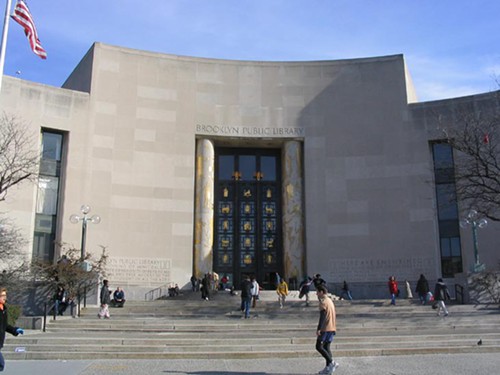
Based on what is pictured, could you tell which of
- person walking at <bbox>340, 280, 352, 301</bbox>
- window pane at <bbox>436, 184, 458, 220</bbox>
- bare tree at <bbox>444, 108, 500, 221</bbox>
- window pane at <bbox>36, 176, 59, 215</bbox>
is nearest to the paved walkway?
bare tree at <bbox>444, 108, 500, 221</bbox>

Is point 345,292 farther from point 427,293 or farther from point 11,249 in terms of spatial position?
point 11,249

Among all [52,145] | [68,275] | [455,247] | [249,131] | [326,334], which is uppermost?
[249,131]

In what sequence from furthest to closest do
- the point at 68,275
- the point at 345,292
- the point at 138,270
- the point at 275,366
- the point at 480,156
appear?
the point at 138,270 → the point at 345,292 → the point at 480,156 → the point at 68,275 → the point at 275,366

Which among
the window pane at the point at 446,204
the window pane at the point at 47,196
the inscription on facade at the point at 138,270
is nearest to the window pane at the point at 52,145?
the window pane at the point at 47,196

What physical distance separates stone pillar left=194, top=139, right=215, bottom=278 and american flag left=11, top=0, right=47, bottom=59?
15601 millimetres

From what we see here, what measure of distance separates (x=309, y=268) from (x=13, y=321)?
19.2 meters

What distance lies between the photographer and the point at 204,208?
110ft

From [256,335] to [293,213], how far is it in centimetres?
1792

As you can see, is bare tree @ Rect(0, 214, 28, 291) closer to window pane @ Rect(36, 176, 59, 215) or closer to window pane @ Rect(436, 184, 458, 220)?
window pane @ Rect(36, 176, 59, 215)

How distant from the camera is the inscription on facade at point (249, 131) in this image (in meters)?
34.2

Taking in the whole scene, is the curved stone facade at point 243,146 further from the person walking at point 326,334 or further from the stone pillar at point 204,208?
Result: the person walking at point 326,334

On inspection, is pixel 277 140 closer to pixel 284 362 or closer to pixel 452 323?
pixel 452 323

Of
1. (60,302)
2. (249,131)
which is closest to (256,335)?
(60,302)

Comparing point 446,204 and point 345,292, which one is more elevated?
point 446,204
